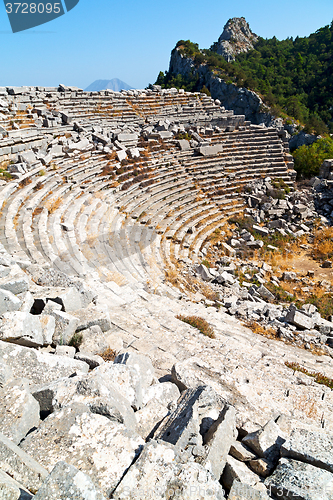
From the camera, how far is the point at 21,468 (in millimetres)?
2287

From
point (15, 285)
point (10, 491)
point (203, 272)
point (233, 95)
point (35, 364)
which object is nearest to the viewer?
point (10, 491)

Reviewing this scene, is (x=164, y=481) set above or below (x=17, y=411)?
below

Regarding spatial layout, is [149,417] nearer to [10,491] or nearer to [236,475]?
[236,475]

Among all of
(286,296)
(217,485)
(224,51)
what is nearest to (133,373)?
(217,485)

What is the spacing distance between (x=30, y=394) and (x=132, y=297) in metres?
5.14

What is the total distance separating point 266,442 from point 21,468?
2.27 meters

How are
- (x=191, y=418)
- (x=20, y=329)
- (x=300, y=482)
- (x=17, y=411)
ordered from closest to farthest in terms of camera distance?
(x=300, y=482) → (x=17, y=411) → (x=191, y=418) → (x=20, y=329)

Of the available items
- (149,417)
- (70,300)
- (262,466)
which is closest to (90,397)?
(149,417)

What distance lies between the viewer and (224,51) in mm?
62375

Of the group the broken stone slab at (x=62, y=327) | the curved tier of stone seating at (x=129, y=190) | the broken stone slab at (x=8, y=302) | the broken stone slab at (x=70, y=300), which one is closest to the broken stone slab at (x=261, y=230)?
the curved tier of stone seating at (x=129, y=190)

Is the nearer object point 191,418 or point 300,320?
point 191,418

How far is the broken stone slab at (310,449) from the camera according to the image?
9.41ft

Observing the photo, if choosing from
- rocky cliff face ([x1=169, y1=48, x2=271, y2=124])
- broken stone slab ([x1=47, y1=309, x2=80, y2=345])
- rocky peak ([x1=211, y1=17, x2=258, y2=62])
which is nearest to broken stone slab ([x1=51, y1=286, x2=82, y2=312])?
broken stone slab ([x1=47, y1=309, x2=80, y2=345])

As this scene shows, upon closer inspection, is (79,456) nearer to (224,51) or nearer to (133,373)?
(133,373)
